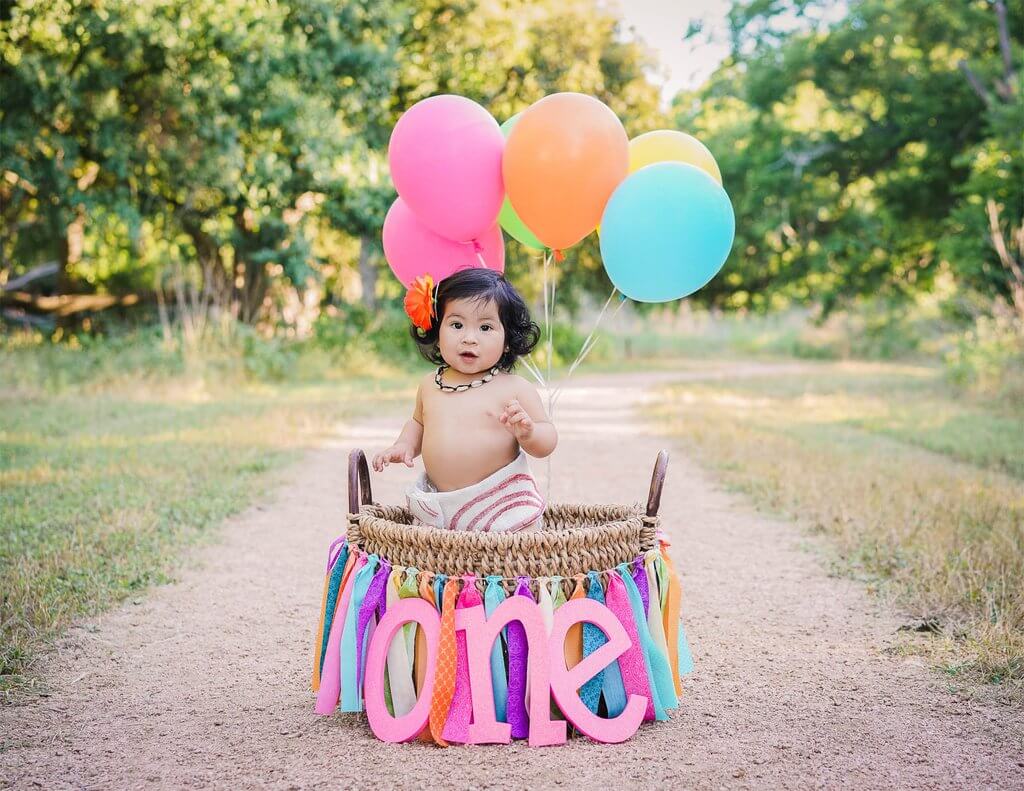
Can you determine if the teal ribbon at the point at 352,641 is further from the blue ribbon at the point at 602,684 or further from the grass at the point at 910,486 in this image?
the grass at the point at 910,486

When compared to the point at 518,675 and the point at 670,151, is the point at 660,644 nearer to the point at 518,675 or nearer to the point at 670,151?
the point at 518,675

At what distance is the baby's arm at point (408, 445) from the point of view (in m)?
2.69

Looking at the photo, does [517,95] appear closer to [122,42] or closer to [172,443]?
[122,42]

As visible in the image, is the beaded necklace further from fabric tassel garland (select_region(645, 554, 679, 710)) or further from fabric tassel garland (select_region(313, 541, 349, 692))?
fabric tassel garland (select_region(645, 554, 679, 710))

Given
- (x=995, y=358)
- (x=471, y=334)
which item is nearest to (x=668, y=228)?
(x=471, y=334)

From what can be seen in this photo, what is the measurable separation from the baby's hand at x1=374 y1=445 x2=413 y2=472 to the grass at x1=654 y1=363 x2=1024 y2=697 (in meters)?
1.80

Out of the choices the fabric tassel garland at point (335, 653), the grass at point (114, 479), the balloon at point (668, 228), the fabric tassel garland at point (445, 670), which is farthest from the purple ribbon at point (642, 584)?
the grass at point (114, 479)

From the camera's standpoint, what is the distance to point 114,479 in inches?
212

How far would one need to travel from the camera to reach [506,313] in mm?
2701

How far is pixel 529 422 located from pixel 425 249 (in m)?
1.05

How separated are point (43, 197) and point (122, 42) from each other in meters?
2.95

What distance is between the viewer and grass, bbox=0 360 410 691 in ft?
11.1

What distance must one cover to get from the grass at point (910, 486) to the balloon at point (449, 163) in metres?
2.11

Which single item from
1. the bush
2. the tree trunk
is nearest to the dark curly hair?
the bush
